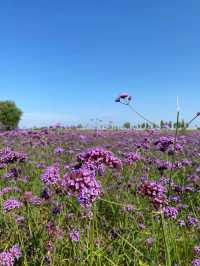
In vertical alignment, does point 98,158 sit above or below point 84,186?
above

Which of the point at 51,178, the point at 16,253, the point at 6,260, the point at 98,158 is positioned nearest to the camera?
the point at 98,158

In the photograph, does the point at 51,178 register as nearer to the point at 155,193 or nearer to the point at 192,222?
the point at 155,193

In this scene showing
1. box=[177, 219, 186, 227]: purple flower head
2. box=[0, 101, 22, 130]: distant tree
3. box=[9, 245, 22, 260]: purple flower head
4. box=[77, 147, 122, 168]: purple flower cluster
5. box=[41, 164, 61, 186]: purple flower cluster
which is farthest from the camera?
box=[0, 101, 22, 130]: distant tree

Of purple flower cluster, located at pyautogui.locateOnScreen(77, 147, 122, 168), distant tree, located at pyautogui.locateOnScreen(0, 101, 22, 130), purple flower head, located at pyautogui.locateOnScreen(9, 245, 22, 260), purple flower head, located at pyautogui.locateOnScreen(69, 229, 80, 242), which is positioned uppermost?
distant tree, located at pyautogui.locateOnScreen(0, 101, 22, 130)

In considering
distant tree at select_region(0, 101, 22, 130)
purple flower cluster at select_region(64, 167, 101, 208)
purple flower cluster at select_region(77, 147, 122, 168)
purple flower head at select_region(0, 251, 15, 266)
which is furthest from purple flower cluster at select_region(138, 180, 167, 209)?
distant tree at select_region(0, 101, 22, 130)

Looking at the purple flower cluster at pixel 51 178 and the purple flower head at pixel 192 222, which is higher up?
the purple flower cluster at pixel 51 178

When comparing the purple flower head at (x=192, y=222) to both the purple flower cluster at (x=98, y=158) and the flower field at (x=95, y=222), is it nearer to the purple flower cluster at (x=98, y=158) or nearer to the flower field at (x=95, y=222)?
the flower field at (x=95, y=222)

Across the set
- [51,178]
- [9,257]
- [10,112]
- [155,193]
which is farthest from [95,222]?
[10,112]

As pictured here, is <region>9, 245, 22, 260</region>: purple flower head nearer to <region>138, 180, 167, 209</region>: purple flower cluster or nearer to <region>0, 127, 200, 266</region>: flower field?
<region>0, 127, 200, 266</region>: flower field

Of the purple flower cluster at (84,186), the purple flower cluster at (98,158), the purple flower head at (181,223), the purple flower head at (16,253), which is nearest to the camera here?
the purple flower cluster at (84,186)

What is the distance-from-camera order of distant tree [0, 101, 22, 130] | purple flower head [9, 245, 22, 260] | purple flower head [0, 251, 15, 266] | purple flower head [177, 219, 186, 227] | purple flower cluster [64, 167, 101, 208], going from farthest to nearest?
1. distant tree [0, 101, 22, 130]
2. purple flower head [177, 219, 186, 227]
3. purple flower head [9, 245, 22, 260]
4. purple flower head [0, 251, 15, 266]
5. purple flower cluster [64, 167, 101, 208]

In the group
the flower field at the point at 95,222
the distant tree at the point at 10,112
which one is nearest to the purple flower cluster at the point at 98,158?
the flower field at the point at 95,222

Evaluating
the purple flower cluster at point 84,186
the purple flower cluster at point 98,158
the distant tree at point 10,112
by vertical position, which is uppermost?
the distant tree at point 10,112

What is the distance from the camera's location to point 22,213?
173 inches
